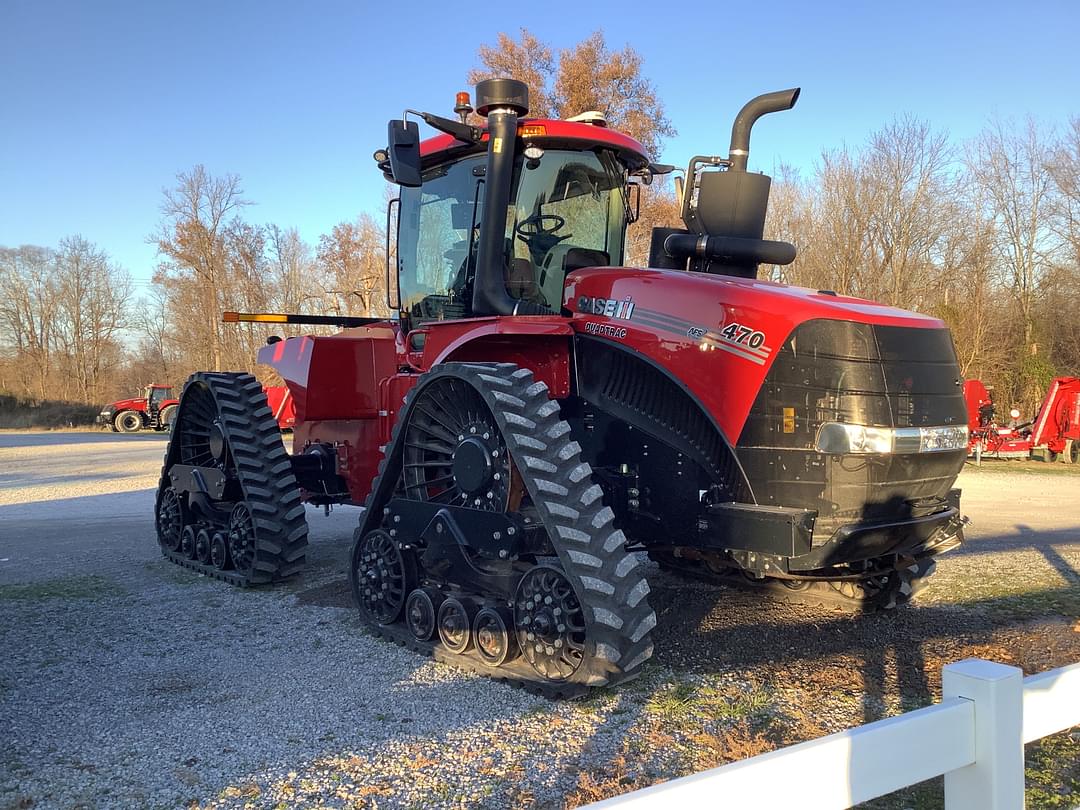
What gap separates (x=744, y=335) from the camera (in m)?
4.29

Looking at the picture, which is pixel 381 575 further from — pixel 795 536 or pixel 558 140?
pixel 558 140

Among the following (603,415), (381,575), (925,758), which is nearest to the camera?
(925,758)

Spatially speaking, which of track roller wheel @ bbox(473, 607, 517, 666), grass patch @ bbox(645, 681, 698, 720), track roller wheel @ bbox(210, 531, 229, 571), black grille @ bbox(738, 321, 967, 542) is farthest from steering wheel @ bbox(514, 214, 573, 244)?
track roller wheel @ bbox(210, 531, 229, 571)

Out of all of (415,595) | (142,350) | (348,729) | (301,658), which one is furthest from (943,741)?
Result: (142,350)

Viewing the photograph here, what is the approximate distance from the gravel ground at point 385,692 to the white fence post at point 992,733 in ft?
4.97

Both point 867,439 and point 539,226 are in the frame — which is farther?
point 539,226

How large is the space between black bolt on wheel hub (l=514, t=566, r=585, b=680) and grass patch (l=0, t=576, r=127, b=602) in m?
4.08

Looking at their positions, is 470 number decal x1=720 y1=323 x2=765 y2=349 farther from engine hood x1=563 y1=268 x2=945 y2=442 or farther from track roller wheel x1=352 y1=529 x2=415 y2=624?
track roller wheel x1=352 y1=529 x2=415 y2=624

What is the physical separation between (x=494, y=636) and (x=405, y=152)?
2.87 meters

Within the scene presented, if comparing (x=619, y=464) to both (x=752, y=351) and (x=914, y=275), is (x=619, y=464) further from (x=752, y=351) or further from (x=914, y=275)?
(x=914, y=275)

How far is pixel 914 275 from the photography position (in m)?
27.0

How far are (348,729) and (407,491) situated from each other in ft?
5.54

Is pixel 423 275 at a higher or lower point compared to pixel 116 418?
higher

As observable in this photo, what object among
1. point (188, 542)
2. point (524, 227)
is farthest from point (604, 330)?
point (188, 542)
